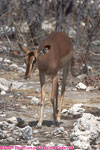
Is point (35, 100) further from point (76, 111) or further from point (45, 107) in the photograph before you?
point (76, 111)

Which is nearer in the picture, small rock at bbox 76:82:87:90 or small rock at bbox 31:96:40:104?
small rock at bbox 31:96:40:104

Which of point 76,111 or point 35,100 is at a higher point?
point 76,111

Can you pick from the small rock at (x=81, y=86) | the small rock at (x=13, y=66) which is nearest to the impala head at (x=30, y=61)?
the small rock at (x=81, y=86)

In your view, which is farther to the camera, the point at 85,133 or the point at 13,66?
the point at 13,66

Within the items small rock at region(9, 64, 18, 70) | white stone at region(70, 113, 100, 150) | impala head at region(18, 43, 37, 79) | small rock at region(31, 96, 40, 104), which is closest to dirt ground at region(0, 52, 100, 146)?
small rock at region(31, 96, 40, 104)

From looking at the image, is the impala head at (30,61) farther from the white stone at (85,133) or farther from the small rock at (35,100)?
the small rock at (35,100)

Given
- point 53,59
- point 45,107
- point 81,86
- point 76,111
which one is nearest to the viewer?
point 53,59

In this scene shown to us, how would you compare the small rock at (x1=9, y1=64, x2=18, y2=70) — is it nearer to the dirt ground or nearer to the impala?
the dirt ground

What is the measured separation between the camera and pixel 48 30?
57.6 ft

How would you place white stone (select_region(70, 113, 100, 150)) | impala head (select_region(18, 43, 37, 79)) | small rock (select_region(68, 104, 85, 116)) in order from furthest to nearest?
small rock (select_region(68, 104, 85, 116)) → impala head (select_region(18, 43, 37, 79)) → white stone (select_region(70, 113, 100, 150))

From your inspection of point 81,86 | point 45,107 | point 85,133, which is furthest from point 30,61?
point 81,86

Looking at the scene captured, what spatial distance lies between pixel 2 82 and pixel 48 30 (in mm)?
7375

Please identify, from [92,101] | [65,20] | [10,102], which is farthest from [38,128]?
[65,20]

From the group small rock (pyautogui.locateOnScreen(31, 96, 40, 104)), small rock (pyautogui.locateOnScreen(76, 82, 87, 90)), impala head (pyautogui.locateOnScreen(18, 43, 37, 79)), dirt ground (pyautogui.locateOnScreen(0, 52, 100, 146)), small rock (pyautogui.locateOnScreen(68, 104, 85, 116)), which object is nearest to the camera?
impala head (pyautogui.locateOnScreen(18, 43, 37, 79))
